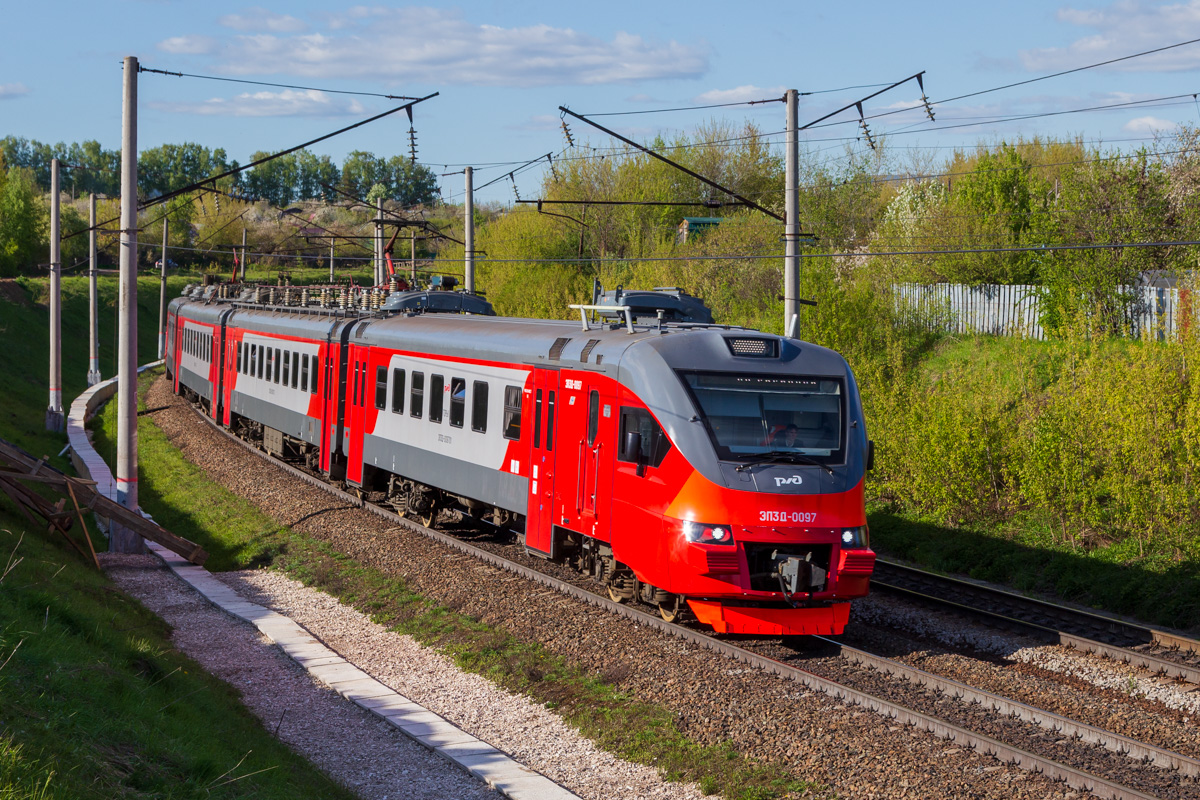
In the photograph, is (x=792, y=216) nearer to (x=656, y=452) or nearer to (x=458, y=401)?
(x=458, y=401)

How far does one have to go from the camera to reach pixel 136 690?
8.53 m

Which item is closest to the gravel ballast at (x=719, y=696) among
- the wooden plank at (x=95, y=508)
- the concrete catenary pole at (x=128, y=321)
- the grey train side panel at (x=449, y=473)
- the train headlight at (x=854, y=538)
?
the grey train side panel at (x=449, y=473)

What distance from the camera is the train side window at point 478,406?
52.0 feet

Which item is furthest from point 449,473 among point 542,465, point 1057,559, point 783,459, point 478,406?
point 1057,559

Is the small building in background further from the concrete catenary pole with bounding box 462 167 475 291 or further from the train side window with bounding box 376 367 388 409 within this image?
the train side window with bounding box 376 367 388 409

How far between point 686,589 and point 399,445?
921cm

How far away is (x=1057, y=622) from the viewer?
13.5 metres

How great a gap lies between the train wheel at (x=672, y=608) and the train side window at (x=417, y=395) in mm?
7200

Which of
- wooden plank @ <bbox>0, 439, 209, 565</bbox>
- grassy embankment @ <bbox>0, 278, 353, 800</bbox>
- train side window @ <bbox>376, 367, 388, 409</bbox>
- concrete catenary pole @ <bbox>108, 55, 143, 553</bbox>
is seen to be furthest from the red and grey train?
grassy embankment @ <bbox>0, 278, 353, 800</bbox>

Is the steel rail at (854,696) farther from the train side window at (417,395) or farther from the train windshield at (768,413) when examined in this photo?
the train side window at (417,395)

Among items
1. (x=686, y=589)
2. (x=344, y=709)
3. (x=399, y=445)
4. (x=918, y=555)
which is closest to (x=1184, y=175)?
(x=918, y=555)

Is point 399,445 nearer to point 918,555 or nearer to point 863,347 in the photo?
point 918,555

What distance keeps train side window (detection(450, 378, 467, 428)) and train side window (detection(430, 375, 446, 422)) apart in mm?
392

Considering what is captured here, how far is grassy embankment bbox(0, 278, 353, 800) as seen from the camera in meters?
6.22
